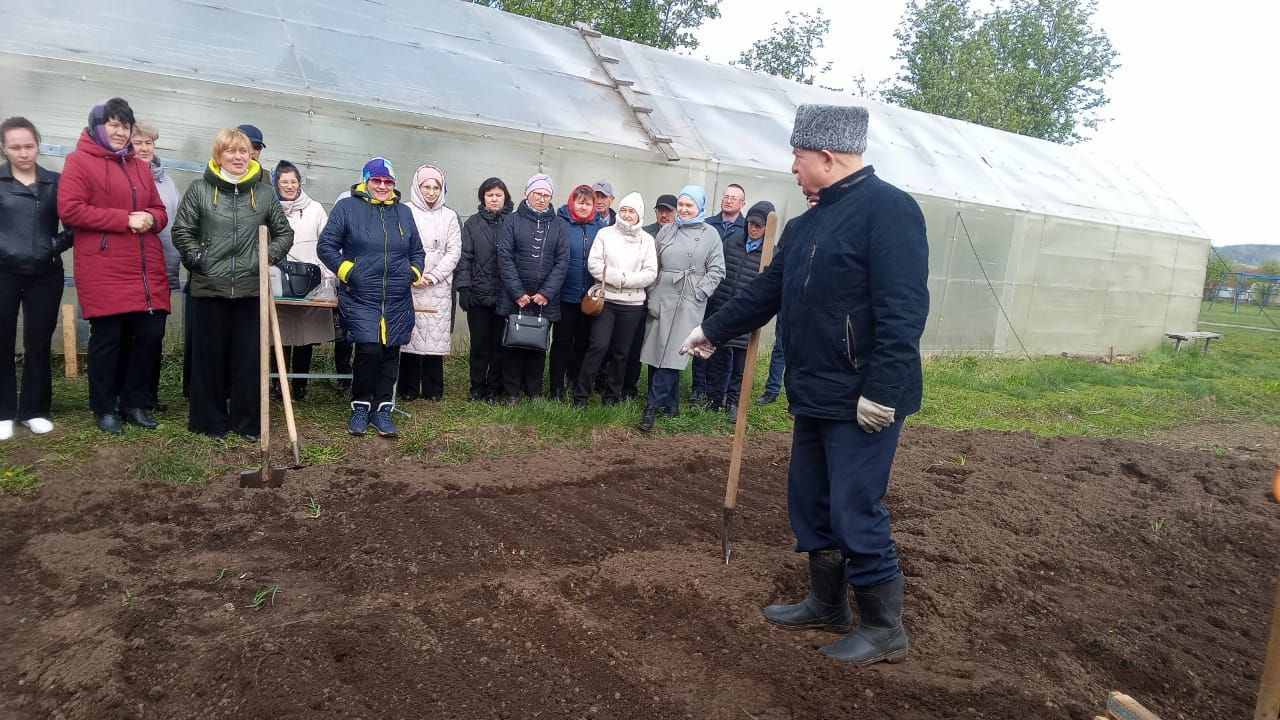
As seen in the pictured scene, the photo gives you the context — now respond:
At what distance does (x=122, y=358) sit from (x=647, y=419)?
12.0ft

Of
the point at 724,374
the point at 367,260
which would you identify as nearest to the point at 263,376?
the point at 367,260

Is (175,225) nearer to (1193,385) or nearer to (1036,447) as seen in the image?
(1036,447)

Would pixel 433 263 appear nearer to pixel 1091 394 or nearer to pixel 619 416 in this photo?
pixel 619 416

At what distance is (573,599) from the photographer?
369cm

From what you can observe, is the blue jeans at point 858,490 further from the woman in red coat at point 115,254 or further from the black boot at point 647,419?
the woman in red coat at point 115,254

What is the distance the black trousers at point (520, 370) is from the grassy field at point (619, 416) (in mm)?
296

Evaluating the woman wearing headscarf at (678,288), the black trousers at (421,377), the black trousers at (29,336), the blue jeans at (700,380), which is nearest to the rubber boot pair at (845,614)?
the woman wearing headscarf at (678,288)

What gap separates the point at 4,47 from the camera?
6.68 meters

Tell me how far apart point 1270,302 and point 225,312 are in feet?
133

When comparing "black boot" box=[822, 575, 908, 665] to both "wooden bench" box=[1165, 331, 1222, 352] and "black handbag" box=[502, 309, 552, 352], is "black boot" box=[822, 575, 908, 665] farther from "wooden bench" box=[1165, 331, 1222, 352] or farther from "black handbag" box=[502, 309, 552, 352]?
"wooden bench" box=[1165, 331, 1222, 352]

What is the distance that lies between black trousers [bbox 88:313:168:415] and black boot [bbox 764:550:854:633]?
4383 millimetres

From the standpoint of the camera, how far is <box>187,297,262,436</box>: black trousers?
216 inches

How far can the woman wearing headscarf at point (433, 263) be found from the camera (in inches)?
256

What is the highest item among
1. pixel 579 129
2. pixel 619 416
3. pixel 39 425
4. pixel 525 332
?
pixel 579 129
